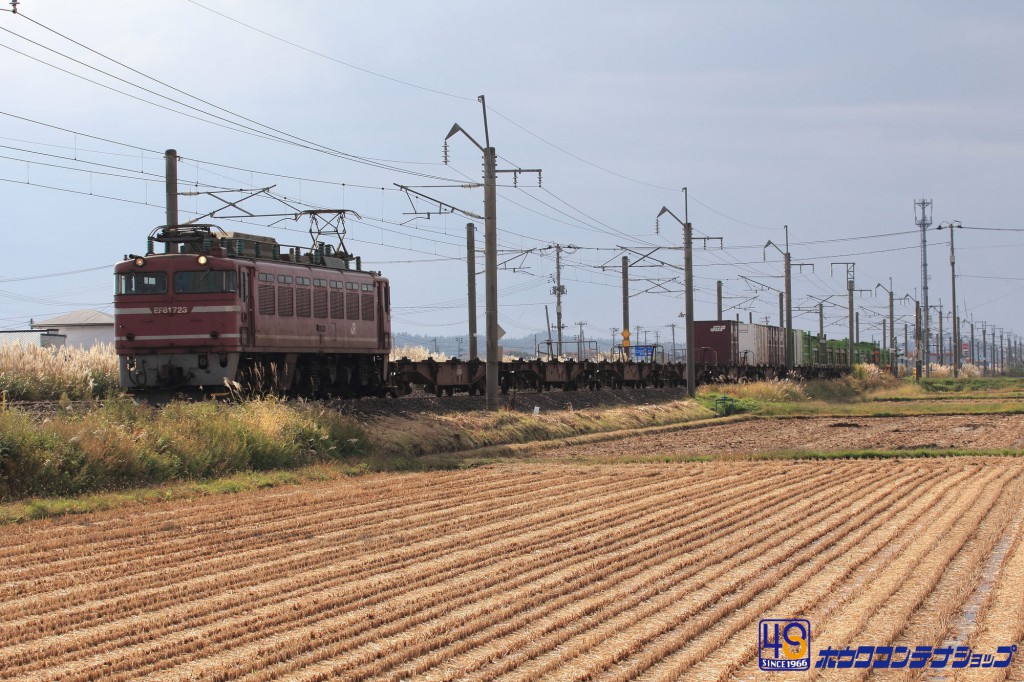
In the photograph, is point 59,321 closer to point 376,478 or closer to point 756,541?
A: point 376,478

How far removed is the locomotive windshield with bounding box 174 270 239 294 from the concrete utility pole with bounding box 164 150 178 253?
3035 millimetres

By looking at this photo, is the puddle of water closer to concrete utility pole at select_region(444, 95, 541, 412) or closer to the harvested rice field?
the harvested rice field

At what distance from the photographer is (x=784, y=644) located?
6801mm

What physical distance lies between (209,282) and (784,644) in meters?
18.1

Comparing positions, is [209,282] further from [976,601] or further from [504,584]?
[976,601]

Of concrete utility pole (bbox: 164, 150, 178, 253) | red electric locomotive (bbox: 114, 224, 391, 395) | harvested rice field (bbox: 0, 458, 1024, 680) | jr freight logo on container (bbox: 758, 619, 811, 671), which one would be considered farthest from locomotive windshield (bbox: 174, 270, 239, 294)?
jr freight logo on container (bbox: 758, 619, 811, 671)

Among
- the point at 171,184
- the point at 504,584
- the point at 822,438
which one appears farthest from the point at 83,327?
the point at 504,584

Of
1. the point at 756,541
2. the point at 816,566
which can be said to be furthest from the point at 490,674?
the point at 756,541

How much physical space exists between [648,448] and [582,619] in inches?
725

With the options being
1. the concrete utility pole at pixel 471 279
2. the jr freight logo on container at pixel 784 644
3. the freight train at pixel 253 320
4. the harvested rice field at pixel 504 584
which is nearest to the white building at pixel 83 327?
the concrete utility pole at pixel 471 279

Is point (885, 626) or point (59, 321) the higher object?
point (59, 321)

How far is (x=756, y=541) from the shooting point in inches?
419

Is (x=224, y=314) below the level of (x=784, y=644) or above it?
above

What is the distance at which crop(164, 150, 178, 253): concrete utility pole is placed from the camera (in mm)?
25812
